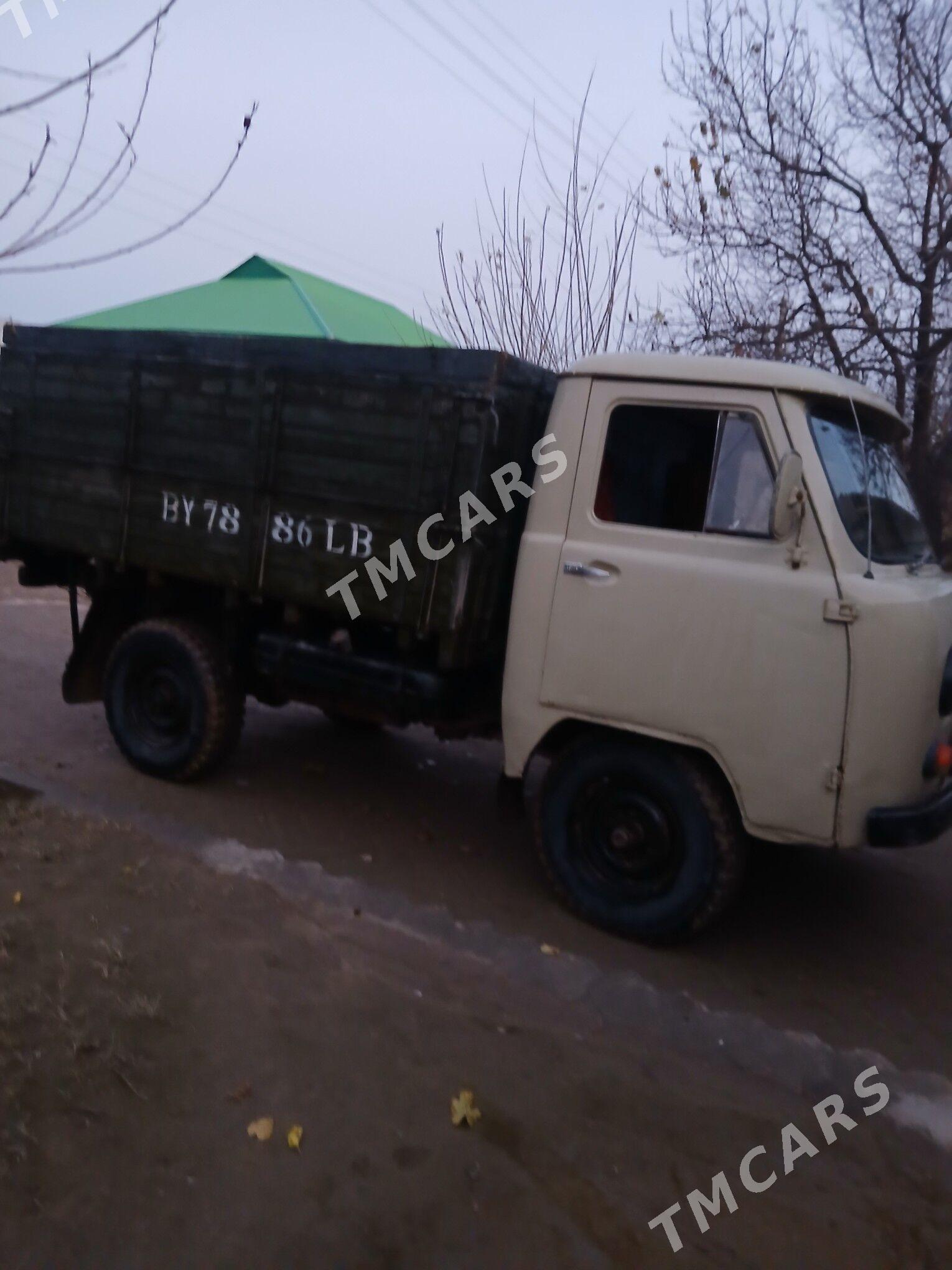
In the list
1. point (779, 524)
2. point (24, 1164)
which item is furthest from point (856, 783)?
point (24, 1164)

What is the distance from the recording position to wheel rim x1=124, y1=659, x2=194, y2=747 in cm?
565

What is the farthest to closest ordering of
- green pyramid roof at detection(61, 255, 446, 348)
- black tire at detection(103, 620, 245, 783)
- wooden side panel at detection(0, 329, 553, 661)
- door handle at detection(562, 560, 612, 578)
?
green pyramid roof at detection(61, 255, 446, 348) < black tire at detection(103, 620, 245, 783) < wooden side panel at detection(0, 329, 553, 661) < door handle at detection(562, 560, 612, 578)

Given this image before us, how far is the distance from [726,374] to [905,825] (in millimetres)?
1872

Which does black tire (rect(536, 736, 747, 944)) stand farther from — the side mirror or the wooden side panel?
the side mirror

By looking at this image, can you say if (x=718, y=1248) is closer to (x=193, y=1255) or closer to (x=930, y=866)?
(x=193, y=1255)

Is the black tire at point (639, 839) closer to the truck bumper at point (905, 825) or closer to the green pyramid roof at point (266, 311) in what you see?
the truck bumper at point (905, 825)

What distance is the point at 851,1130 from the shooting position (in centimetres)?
327

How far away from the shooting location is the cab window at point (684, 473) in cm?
400

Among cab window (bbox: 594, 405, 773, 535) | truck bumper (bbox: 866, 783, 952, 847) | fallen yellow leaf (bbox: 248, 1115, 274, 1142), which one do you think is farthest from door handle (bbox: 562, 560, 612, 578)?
fallen yellow leaf (bbox: 248, 1115, 274, 1142)

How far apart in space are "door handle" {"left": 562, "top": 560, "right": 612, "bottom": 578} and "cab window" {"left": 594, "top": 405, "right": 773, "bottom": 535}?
0.22 meters

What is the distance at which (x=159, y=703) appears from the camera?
5812 millimetres

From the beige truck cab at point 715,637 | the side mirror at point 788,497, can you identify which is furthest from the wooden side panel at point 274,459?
the side mirror at point 788,497

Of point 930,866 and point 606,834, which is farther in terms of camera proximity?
point 930,866

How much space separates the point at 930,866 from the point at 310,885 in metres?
3.30
